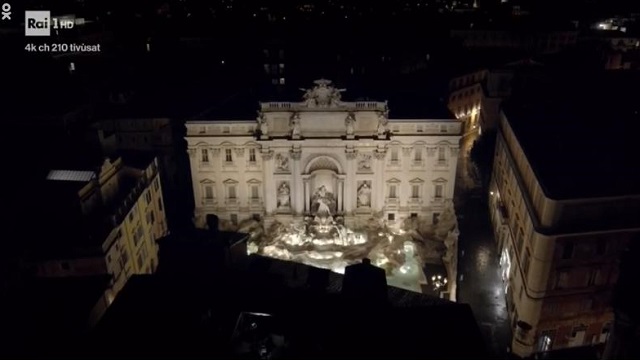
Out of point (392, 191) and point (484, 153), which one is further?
point (484, 153)

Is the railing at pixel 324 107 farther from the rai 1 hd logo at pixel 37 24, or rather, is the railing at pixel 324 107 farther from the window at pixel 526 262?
the rai 1 hd logo at pixel 37 24

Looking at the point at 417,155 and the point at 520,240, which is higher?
the point at 417,155

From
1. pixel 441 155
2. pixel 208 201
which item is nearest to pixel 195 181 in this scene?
pixel 208 201

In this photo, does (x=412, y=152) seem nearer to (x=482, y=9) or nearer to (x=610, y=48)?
(x=610, y=48)

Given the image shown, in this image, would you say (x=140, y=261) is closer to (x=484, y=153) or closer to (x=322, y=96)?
(x=322, y=96)

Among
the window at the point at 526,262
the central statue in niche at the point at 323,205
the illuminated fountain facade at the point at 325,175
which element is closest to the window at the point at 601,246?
the window at the point at 526,262

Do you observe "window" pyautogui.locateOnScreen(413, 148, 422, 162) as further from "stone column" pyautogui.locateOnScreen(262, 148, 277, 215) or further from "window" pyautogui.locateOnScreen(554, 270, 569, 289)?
"window" pyautogui.locateOnScreen(554, 270, 569, 289)
